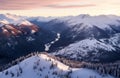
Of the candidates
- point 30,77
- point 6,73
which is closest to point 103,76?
point 30,77

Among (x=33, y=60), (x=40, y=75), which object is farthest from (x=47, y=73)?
(x=33, y=60)

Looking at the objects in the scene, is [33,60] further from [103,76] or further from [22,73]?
[103,76]

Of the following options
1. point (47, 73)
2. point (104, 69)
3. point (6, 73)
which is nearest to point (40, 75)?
point (47, 73)

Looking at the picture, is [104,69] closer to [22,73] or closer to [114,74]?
[114,74]

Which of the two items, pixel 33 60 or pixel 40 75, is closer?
pixel 40 75

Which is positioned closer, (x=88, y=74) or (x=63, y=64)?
(x=88, y=74)
